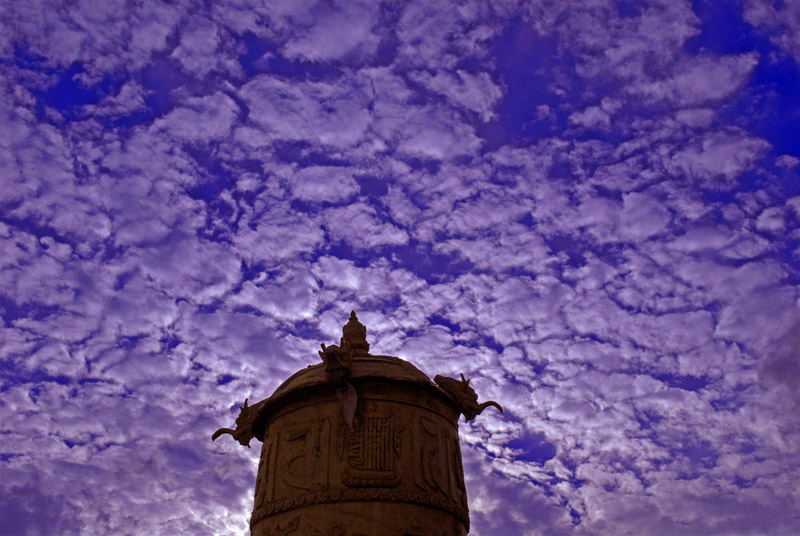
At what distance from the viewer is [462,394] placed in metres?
14.6

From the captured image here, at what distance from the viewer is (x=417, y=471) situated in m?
12.6

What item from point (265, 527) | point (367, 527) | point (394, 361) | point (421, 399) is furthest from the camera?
point (394, 361)

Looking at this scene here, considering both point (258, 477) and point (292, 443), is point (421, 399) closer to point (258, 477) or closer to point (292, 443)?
point (292, 443)

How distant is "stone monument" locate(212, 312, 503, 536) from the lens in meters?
11.9

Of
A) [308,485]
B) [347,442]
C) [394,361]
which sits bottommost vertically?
[308,485]

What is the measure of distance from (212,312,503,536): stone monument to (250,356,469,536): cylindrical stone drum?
2 centimetres

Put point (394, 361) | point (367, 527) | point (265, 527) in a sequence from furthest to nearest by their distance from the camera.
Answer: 1. point (394, 361)
2. point (265, 527)
3. point (367, 527)

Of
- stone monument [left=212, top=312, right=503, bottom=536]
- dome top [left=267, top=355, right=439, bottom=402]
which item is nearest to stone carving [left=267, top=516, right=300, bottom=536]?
stone monument [left=212, top=312, right=503, bottom=536]

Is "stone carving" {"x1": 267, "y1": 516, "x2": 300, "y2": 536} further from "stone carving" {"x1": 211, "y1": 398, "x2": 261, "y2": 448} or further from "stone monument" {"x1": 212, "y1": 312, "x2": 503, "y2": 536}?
"stone carving" {"x1": 211, "y1": 398, "x2": 261, "y2": 448}

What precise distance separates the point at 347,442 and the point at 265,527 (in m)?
2.39

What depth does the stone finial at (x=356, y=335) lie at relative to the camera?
614 inches

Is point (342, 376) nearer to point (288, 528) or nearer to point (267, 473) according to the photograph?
point (267, 473)

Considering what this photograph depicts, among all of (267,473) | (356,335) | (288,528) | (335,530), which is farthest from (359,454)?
(356,335)

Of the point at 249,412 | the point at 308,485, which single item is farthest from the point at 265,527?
the point at 249,412
